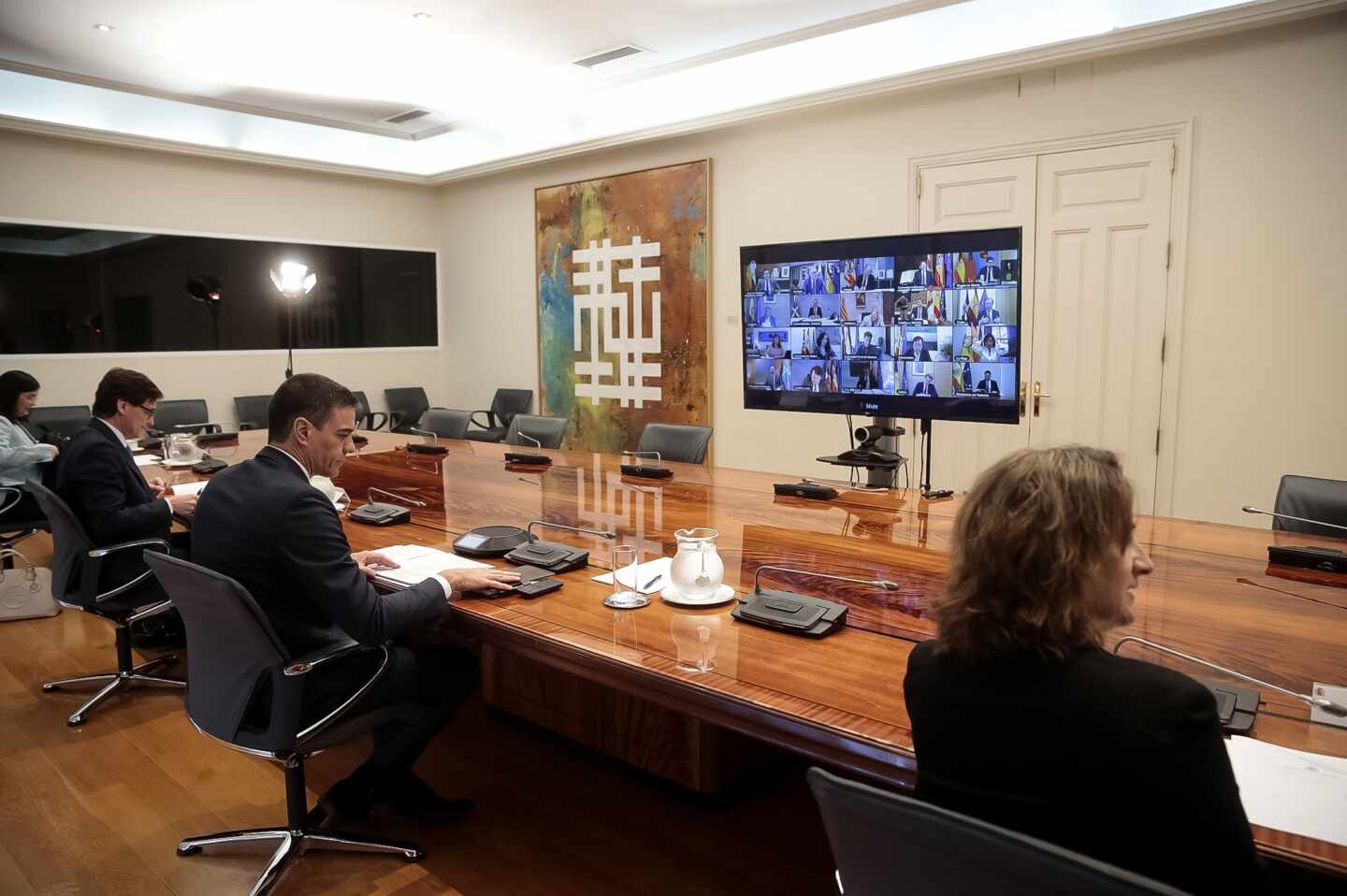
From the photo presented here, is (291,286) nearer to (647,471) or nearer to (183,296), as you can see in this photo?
(183,296)

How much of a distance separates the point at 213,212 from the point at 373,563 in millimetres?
6328

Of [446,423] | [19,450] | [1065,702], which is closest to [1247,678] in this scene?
[1065,702]

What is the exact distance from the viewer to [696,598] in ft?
6.52

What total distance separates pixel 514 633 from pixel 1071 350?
14.1 ft

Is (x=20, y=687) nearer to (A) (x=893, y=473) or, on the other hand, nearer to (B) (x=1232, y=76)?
(A) (x=893, y=473)

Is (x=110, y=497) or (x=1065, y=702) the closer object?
(x=1065, y=702)

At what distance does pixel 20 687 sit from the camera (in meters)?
3.48

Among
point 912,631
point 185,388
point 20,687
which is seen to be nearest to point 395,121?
point 185,388

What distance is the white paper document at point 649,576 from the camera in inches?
82.6

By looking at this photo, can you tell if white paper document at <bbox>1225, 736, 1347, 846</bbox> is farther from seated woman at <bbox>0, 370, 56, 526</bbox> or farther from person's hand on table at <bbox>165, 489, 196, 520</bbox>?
seated woman at <bbox>0, 370, 56, 526</bbox>

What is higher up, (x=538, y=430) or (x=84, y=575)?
(x=538, y=430)

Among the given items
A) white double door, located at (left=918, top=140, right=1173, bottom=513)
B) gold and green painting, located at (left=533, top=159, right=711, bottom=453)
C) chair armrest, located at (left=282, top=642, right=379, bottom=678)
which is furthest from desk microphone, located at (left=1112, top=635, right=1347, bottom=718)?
gold and green painting, located at (left=533, top=159, right=711, bottom=453)

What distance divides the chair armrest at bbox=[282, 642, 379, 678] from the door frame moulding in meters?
4.48

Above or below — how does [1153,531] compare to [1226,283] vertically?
below
